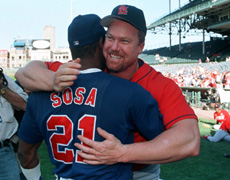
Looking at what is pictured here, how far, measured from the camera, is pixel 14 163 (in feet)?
8.48

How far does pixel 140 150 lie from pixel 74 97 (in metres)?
0.50

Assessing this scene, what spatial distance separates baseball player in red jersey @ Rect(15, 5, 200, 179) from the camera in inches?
56.7

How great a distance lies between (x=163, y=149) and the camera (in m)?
1.43

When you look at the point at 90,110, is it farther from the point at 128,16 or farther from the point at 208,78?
the point at 208,78

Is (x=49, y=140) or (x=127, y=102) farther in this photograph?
(x=49, y=140)

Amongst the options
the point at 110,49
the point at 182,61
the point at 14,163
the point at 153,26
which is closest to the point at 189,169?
the point at 14,163

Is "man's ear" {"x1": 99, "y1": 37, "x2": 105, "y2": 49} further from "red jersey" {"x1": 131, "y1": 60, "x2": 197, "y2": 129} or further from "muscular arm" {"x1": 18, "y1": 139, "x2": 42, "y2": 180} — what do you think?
"muscular arm" {"x1": 18, "y1": 139, "x2": 42, "y2": 180}

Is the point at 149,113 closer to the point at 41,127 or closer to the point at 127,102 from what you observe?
the point at 127,102

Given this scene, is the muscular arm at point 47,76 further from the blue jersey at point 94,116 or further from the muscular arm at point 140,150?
the muscular arm at point 140,150

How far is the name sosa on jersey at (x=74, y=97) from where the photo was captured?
146 cm

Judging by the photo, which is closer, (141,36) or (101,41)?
(101,41)

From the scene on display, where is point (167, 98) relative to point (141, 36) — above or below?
below

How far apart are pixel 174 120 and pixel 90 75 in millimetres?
602


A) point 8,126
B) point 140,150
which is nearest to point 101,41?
point 140,150
